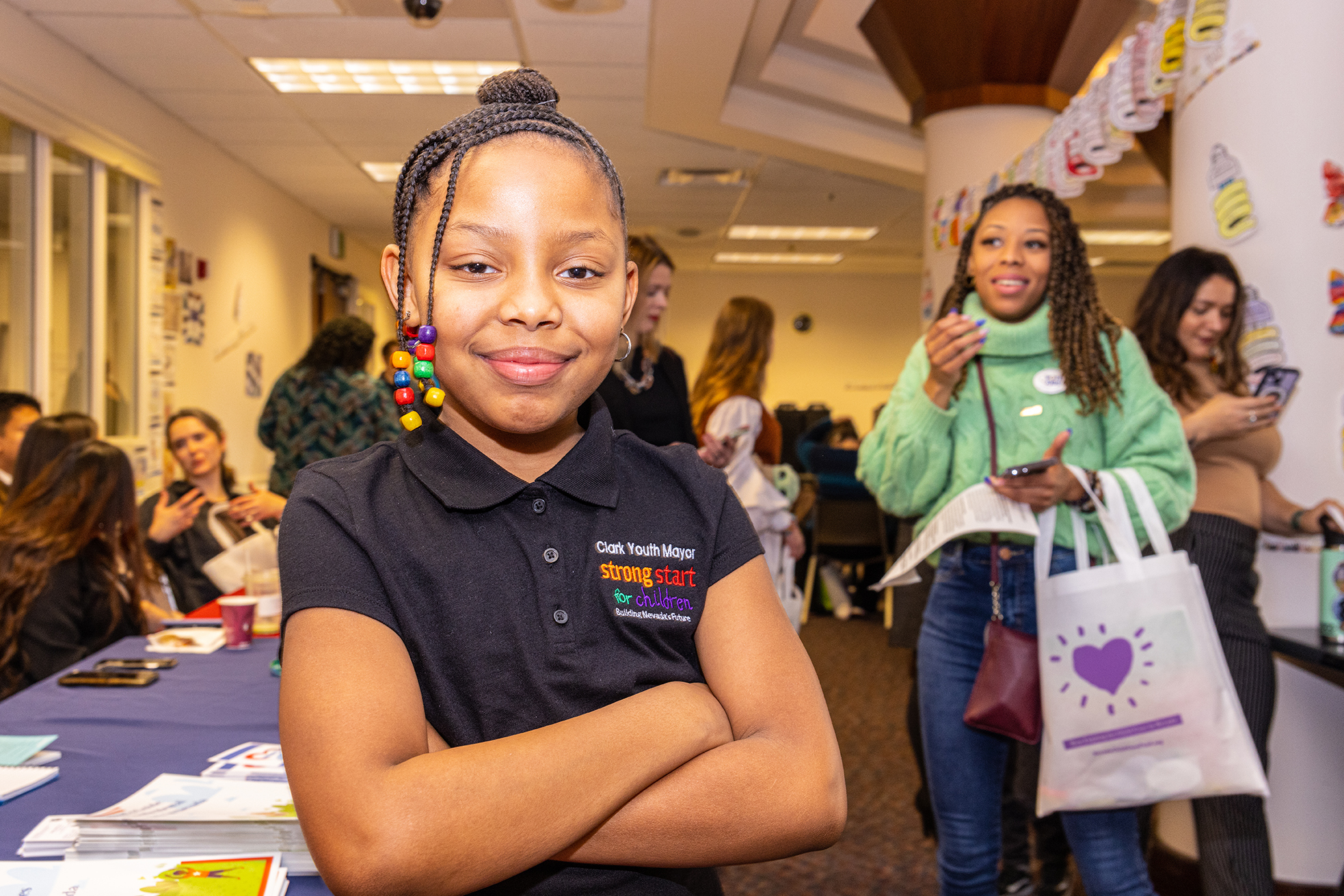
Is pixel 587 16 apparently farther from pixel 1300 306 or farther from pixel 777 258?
pixel 777 258

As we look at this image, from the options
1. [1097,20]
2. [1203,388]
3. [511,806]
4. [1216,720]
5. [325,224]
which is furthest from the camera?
[325,224]

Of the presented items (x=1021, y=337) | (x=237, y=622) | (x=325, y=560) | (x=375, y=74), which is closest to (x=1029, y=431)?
(x=1021, y=337)

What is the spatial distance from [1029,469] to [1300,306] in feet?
3.98

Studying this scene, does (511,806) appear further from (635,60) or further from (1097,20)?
(1097,20)

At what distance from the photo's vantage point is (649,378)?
2.47 meters

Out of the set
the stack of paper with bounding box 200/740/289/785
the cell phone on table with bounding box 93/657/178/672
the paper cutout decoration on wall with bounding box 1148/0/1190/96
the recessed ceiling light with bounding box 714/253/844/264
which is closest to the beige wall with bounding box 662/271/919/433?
the recessed ceiling light with bounding box 714/253/844/264

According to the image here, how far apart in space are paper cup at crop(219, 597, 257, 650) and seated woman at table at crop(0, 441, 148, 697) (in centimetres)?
44

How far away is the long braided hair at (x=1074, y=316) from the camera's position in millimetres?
1762

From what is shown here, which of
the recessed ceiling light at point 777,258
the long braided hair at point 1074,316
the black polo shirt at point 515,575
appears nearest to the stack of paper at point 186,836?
the black polo shirt at point 515,575

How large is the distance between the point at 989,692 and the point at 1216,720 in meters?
0.36

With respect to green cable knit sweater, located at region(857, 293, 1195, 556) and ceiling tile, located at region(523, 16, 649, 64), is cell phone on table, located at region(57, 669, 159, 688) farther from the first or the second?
ceiling tile, located at region(523, 16, 649, 64)

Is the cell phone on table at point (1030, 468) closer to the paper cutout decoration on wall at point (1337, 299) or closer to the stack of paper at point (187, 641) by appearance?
the paper cutout decoration on wall at point (1337, 299)

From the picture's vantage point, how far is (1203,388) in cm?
238

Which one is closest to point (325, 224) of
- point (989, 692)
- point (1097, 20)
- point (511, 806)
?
point (1097, 20)
